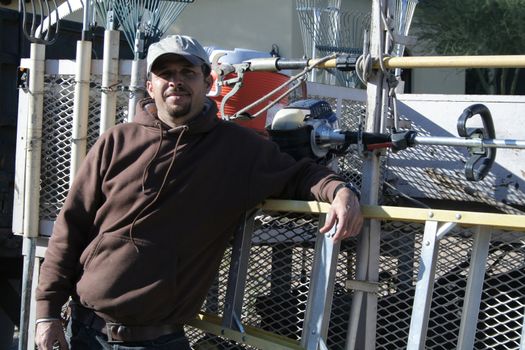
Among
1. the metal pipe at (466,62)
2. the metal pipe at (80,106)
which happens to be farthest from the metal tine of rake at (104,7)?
the metal pipe at (466,62)

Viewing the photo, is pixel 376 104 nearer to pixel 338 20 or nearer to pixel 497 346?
pixel 497 346


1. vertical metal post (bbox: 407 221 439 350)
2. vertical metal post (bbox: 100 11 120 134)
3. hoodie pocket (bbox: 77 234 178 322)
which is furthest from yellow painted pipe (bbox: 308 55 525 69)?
vertical metal post (bbox: 100 11 120 134)

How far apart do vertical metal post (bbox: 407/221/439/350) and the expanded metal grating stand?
18cm

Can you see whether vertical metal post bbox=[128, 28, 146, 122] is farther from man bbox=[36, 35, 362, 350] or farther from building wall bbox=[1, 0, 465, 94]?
building wall bbox=[1, 0, 465, 94]

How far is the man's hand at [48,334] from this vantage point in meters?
3.06

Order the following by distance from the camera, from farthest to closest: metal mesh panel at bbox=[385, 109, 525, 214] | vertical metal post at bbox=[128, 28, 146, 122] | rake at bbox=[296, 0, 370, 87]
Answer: rake at bbox=[296, 0, 370, 87]
metal mesh panel at bbox=[385, 109, 525, 214]
vertical metal post at bbox=[128, 28, 146, 122]

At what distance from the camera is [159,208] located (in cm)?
291

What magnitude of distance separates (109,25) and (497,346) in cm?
239

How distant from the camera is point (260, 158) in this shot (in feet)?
9.81

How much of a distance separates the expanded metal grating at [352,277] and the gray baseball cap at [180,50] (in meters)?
0.65

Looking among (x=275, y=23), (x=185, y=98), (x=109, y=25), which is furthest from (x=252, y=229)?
(x=275, y=23)

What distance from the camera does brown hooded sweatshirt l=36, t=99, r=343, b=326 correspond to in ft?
9.46

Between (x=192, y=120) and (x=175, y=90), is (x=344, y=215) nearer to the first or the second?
(x=192, y=120)

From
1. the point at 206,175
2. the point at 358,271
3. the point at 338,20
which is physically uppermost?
the point at 338,20
